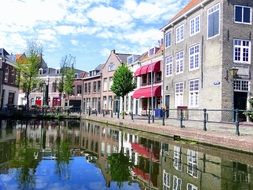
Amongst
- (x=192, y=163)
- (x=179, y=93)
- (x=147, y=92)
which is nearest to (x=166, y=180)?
(x=192, y=163)

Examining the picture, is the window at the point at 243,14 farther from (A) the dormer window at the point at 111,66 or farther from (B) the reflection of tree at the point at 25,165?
(A) the dormer window at the point at 111,66

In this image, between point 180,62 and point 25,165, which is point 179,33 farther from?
point 25,165

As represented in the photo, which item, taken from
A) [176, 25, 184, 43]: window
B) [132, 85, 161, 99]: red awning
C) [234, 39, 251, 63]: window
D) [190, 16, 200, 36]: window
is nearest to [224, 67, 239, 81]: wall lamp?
[234, 39, 251, 63]: window

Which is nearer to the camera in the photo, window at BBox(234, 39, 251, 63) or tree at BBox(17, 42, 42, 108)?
window at BBox(234, 39, 251, 63)

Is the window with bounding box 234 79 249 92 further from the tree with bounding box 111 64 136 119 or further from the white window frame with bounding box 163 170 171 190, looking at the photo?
the white window frame with bounding box 163 170 171 190

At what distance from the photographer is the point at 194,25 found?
2967cm

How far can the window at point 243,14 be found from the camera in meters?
25.4

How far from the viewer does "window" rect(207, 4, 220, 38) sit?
25641mm

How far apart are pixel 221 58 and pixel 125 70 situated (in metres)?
13.3

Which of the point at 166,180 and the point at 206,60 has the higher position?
the point at 206,60

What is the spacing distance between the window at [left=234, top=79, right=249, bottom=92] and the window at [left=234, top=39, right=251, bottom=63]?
1.49 m

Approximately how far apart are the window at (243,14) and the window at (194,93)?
5914 millimetres

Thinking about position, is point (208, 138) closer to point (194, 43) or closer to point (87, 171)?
point (87, 171)

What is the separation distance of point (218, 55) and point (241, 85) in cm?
→ 277
